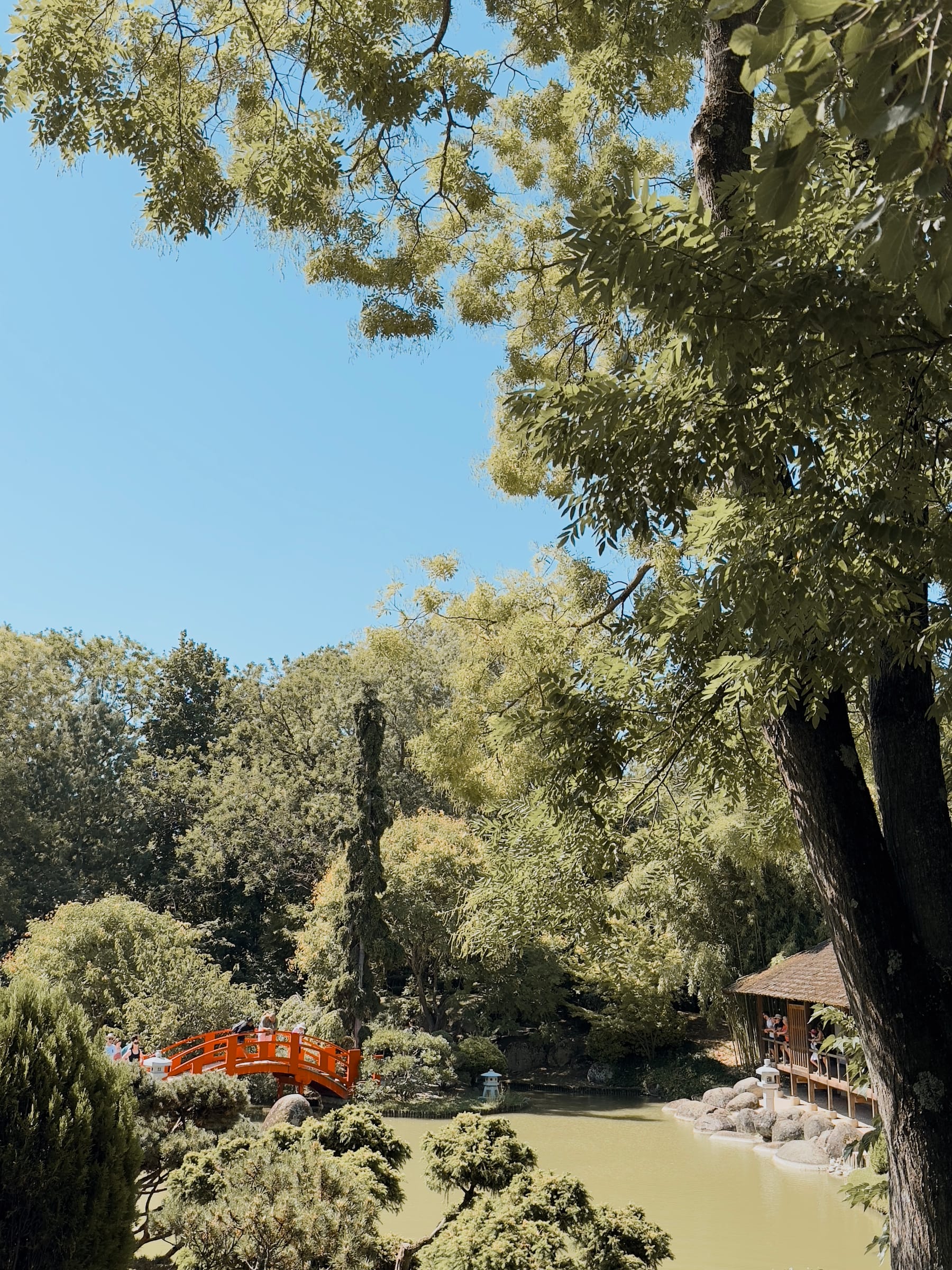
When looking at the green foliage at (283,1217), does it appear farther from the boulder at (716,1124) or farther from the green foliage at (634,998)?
the green foliage at (634,998)

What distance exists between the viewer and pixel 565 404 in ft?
9.94

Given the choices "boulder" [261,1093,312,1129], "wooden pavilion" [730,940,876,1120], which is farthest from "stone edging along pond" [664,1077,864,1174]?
"boulder" [261,1093,312,1129]

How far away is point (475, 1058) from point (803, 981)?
6.40 metres

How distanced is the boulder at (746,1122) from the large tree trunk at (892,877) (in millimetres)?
13418

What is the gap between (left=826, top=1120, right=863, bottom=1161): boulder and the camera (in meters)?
12.7

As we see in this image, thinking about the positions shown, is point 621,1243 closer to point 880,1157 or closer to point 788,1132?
point 880,1157

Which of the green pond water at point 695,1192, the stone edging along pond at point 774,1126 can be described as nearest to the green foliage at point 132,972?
the green pond water at point 695,1192

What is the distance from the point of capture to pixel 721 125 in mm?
3564

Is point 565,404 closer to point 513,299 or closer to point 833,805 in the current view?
point 833,805

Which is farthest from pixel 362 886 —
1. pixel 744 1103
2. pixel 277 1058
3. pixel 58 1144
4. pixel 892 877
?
pixel 892 877

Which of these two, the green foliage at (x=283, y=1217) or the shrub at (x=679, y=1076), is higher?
the green foliage at (x=283, y=1217)

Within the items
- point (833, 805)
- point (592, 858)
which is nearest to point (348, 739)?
point (592, 858)

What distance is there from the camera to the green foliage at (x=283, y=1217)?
170 inches

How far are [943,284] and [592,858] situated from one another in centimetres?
398
